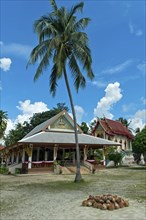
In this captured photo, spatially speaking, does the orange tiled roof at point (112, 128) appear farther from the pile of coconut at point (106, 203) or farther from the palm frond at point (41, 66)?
the pile of coconut at point (106, 203)

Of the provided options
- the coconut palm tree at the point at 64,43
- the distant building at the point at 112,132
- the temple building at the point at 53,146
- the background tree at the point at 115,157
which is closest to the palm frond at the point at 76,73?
the coconut palm tree at the point at 64,43

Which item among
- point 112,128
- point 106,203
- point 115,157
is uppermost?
point 112,128

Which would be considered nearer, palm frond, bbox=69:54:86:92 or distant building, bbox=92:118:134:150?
palm frond, bbox=69:54:86:92

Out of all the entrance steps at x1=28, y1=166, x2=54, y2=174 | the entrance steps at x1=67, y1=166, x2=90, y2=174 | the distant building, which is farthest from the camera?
the distant building

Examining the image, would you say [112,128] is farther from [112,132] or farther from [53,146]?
[53,146]

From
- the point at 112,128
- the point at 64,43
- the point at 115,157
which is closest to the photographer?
the point at 64,43

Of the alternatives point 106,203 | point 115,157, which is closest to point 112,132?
point 115,157

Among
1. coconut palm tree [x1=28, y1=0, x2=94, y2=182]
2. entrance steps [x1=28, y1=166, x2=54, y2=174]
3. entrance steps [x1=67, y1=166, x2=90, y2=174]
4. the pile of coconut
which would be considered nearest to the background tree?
entrance steps [x1=67, y1=166, x2=90, y2=174]

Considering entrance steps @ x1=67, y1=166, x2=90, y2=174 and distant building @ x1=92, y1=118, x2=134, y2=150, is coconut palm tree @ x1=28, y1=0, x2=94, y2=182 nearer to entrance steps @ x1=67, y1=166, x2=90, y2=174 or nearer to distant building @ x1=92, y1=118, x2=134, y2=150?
entrance steps @ x1=67, y1=166, x2=90, y2=174

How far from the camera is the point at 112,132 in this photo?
1769 inches

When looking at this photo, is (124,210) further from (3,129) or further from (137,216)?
(3,129)

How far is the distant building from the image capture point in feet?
147

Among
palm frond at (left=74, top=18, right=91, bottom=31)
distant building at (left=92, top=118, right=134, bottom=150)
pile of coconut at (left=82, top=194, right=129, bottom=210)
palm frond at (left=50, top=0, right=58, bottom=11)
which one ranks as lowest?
pile of coconut at (left=82, top=194, right=129, bottom=210)

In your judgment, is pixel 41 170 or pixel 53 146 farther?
pixel 53 146
